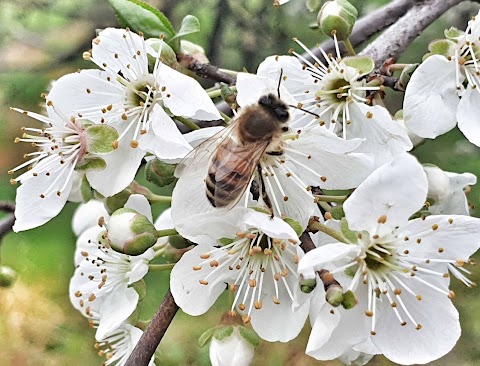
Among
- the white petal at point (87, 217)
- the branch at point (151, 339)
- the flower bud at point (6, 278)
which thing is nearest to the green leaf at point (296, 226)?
the branch at point (151, 339)

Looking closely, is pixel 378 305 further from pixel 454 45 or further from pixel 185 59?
pixel 185 59

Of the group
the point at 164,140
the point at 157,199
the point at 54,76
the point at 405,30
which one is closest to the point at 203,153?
the point at 164,140

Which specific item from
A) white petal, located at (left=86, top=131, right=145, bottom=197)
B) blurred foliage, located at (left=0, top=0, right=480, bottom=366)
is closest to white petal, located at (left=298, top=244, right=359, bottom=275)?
white petal, located at (left=86, top=131, right=145, bottom=197)

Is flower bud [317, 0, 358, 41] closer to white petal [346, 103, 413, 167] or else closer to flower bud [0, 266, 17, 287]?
white petal [346, 103, 413, 167]

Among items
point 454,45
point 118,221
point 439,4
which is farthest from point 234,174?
point 439,4

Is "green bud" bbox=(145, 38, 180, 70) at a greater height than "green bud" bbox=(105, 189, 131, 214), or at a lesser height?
greater

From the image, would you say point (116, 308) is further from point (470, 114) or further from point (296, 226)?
point (470, 114)
